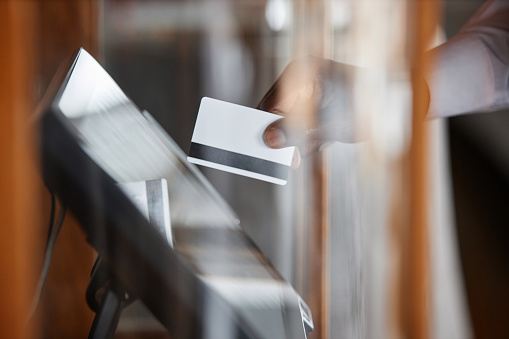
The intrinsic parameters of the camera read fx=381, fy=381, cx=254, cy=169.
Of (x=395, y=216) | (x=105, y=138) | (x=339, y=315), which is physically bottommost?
(x=339, y=315)

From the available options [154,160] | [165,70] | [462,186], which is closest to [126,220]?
[154,160]

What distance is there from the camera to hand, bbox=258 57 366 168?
18.7 inches

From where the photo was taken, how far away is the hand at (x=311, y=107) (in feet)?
1.56

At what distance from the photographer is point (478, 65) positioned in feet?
1.87

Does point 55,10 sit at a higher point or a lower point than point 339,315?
higher

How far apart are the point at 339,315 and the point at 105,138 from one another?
355 millimetres

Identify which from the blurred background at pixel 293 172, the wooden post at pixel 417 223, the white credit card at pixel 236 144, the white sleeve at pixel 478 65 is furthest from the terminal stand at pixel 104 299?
the white sleeve at pixel 478 65

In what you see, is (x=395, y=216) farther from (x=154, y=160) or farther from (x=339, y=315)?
(x=154, y=160)

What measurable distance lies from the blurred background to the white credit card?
0.01 m

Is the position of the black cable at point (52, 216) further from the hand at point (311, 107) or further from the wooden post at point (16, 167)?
the hand at point (311, 107)

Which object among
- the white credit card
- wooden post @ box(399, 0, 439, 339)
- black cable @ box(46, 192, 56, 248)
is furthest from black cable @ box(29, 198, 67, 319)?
wooden post @ box(399, 0, 439, 339)

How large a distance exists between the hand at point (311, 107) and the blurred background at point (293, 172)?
0.01 metres

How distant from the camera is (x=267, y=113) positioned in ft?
1.57

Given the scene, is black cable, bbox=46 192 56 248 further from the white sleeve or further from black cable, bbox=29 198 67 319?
the white sleeve
